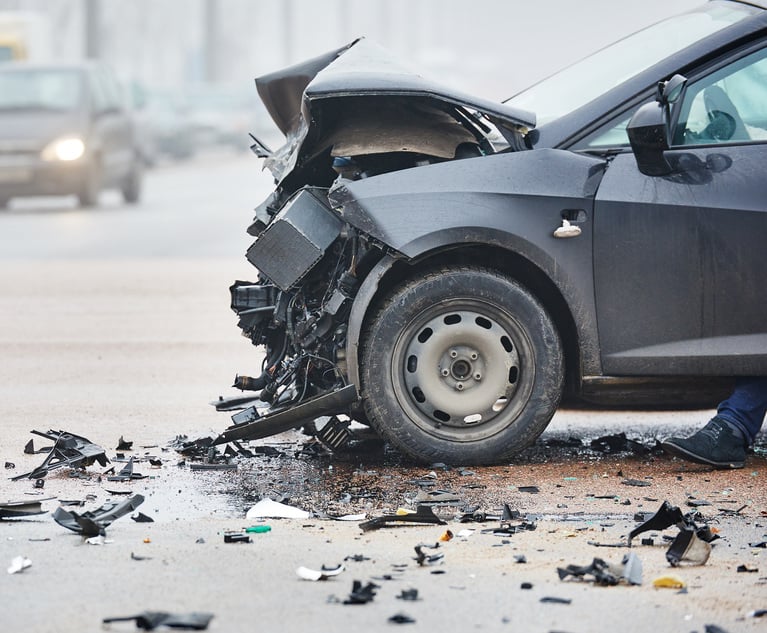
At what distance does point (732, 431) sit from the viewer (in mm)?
6371

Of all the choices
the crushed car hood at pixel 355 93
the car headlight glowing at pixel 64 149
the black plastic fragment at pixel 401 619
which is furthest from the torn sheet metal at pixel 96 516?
the car headlight glowing at pixel 64 149

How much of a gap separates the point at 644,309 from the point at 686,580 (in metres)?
1.75

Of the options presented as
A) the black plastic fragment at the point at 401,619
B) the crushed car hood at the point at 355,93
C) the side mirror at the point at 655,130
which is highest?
the crushed car hood at the point at 355,93

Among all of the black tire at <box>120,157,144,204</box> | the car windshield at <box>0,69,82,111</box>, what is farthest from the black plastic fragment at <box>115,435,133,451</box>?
the black tire at <box>120,157,144,204</box>

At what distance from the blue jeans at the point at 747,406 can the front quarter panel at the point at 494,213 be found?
73cm

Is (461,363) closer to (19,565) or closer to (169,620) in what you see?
(19,565)

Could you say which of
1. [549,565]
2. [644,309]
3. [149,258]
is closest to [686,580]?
[549,565]

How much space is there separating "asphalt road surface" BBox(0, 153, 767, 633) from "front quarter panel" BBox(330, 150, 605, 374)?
0.89 metres

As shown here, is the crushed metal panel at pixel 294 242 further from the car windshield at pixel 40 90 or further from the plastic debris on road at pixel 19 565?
the car windshield at pixel 40 90

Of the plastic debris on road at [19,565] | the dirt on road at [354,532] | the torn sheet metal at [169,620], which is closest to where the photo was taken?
the torn sheet metal at [169,620]

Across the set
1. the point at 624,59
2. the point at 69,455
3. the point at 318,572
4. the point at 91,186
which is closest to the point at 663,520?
the point at 318,572

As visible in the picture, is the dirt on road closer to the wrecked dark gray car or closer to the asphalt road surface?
the asphalt road surface

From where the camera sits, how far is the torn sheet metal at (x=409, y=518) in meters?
5.40

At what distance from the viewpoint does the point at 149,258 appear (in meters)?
16.5
